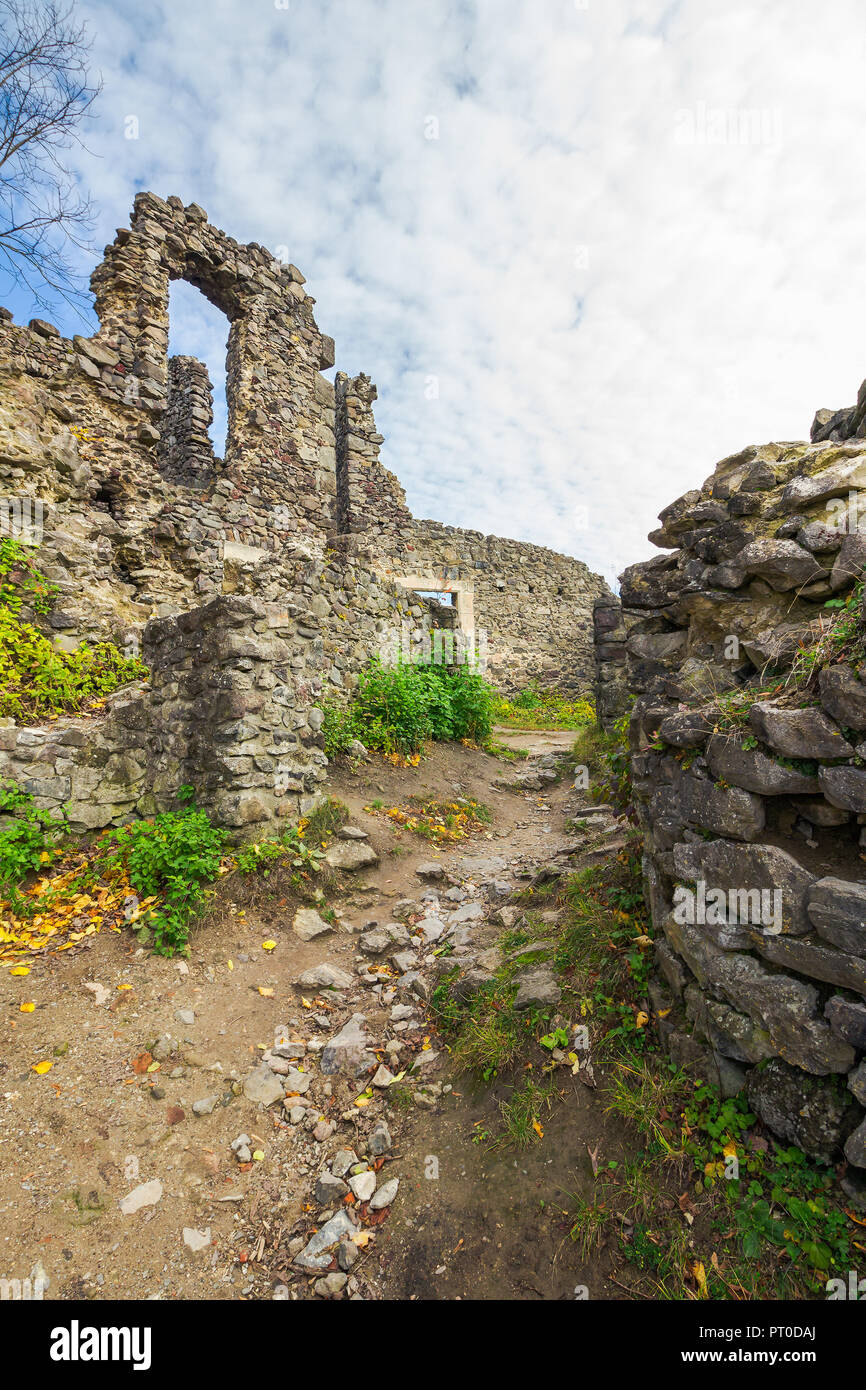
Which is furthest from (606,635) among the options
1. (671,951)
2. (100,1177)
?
(100,1177)

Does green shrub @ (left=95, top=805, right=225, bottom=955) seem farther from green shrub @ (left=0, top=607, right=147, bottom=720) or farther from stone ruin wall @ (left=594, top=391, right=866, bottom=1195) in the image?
stone ruin wall @ (left=594, top=391, right=866, bottom=1195)

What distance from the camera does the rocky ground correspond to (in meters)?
2.28

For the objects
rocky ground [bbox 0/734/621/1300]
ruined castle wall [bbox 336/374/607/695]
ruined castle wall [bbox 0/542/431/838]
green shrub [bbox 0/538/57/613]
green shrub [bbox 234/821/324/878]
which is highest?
ruined castle wall [bbox 336/374/607/695]

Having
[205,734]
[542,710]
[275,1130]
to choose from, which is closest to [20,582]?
[205,734]

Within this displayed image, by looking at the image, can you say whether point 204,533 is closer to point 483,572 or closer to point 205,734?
point 205,734

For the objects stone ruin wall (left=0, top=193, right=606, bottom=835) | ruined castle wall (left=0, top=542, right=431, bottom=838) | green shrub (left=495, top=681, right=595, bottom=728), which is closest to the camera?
ruined castle wall (left=0, top=542, right=431, bottom=838)

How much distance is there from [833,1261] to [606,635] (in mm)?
9114

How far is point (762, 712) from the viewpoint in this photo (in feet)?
7.38

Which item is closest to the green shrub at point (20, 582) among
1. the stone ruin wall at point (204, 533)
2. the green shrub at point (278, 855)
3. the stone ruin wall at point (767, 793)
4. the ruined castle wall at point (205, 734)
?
the stone ruin wall at point (204, 533)

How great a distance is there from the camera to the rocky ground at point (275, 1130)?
2.28m

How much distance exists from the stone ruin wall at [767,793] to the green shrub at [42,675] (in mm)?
→ 5446

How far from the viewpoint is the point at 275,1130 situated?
9.72ft

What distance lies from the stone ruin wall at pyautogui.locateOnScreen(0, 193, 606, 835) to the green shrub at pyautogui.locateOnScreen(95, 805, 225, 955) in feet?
1.13

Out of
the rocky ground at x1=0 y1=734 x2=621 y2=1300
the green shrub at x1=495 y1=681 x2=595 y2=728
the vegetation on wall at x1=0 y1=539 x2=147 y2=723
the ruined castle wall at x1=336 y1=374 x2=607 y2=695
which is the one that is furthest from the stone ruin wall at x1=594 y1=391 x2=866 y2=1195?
the ruined castle wall at x1=336 y1=374 x2=607 y2=695
